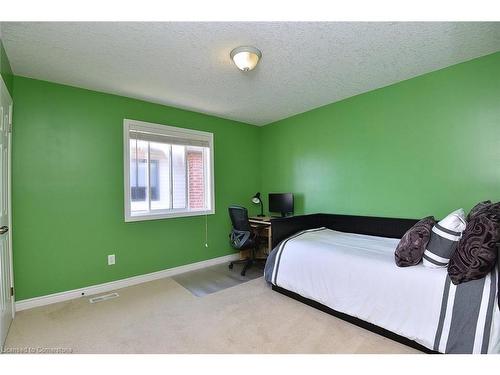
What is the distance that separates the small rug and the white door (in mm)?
1552

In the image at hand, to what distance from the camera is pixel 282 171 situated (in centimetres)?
415

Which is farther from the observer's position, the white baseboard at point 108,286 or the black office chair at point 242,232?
the black office chair at point 242,232

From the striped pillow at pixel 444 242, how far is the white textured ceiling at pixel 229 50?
4.80 feet

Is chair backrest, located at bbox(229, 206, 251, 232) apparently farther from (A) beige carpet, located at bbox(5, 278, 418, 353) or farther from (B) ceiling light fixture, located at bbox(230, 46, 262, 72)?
(B) ceiling light fixture, located at bbox(230, 46, 262, 72)

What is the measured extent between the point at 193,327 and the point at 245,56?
2315 mm

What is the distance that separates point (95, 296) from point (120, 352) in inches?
49.2

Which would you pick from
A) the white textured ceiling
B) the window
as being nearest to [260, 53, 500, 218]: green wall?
the white textured ceiling

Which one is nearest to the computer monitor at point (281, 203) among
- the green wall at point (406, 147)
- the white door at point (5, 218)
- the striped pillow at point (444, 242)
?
the green wall at point (406, 147)

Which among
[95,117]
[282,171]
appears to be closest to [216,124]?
[282,171]

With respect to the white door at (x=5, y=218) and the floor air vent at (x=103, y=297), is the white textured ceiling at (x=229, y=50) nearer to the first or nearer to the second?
the white door at (x=5, y=218)

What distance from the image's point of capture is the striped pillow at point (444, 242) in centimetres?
166

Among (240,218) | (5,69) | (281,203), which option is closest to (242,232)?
(240,218)

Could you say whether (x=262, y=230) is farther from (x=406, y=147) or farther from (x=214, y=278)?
(x=406, y=147)
